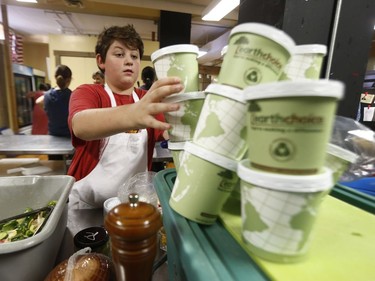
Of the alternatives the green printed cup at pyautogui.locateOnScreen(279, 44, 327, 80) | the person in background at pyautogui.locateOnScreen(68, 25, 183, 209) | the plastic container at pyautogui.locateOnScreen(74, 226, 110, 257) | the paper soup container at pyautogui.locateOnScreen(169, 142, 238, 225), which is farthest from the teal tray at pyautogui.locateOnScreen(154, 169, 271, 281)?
the person in background at pyautogui.locateOnScreen(68, 25, 183, 209)

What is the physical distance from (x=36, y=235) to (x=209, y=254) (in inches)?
16.8

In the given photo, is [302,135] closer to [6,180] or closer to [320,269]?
[320,269]

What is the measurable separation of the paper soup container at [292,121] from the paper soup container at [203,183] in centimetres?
10

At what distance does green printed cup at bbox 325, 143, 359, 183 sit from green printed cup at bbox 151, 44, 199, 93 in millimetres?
347

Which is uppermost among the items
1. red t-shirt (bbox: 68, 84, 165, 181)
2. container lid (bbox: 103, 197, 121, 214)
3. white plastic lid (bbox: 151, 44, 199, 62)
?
white plastic lid (bbox: 151, 44, 199, 62)

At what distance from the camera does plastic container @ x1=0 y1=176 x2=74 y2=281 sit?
0.56 meters

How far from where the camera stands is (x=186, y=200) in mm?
512

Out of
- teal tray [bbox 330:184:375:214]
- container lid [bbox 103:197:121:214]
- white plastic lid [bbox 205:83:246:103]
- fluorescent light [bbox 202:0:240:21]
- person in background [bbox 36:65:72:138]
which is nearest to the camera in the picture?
white plastic lid [bbox 205:83:246:103]

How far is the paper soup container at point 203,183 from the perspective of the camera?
454mm

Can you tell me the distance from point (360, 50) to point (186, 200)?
125cm

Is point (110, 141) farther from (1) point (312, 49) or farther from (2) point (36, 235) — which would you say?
(1) point (312, 49)

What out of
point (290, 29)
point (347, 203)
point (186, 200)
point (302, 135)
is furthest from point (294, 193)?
point (290, 29)

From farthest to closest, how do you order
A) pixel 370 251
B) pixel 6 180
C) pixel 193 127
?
pixel 6 180
pixel 193 127
pixel 370 251

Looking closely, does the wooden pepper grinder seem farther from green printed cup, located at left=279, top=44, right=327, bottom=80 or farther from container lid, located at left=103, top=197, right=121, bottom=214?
container lid, located at left=103, top=197, right=121, bottom=214
